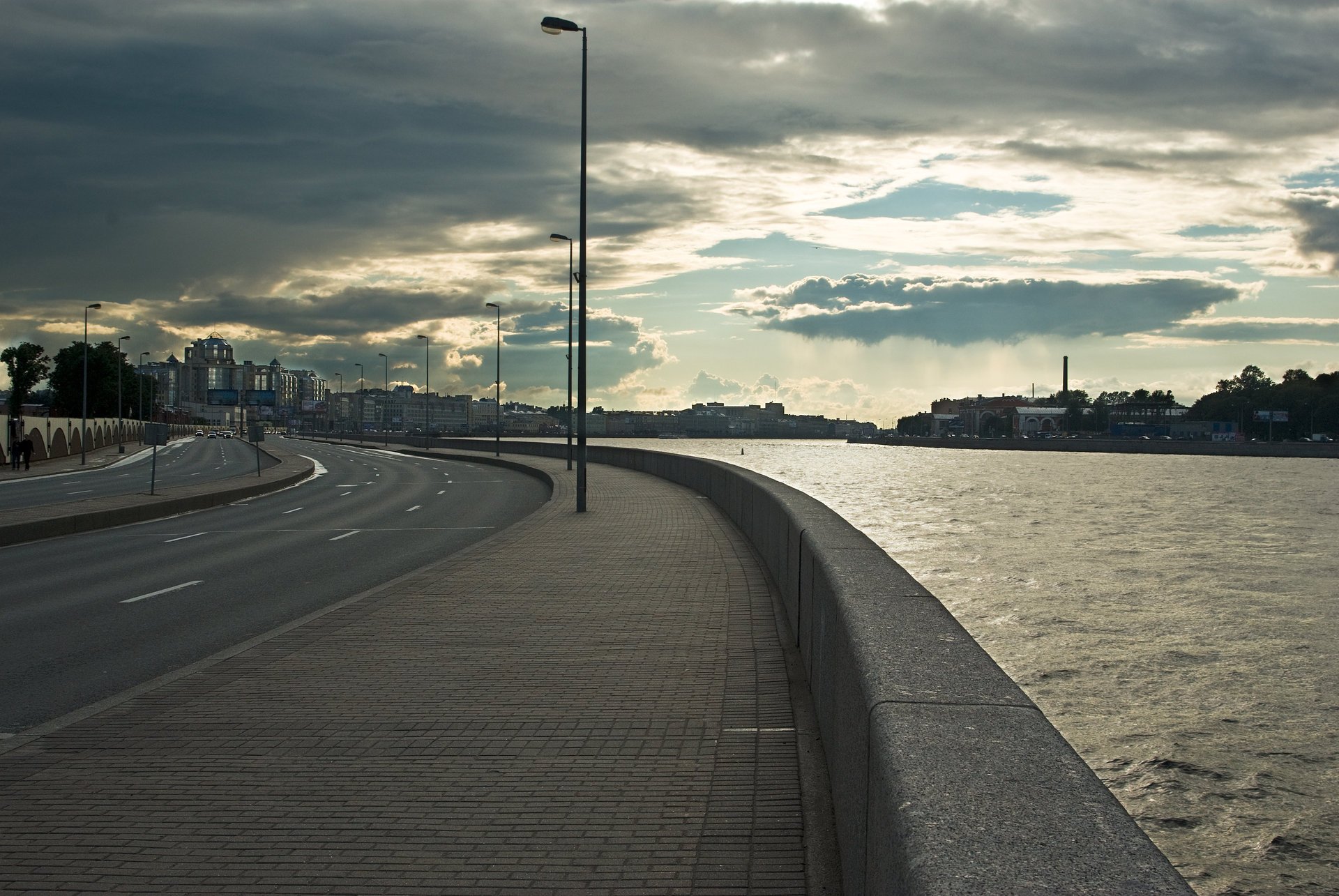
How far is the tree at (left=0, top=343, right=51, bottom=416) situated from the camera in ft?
531

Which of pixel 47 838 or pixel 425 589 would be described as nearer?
pixel 47 838

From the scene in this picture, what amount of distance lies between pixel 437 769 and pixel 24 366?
180 metres

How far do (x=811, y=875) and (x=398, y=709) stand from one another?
134 inches

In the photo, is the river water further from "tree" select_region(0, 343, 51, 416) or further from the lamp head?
"tree" select_region(0, 343, 51, 416)

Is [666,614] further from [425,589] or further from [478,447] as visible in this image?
[478,447]

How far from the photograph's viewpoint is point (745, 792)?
18.4 ft

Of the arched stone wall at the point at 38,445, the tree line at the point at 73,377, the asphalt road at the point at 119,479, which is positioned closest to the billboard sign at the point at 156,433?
the asphalt road at the point at 119,479

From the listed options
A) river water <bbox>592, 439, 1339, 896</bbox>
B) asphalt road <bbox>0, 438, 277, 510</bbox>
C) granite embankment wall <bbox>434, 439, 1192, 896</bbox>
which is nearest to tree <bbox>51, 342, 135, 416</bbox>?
asphalt road <bbox>0, 438, 277, 510</bbox>

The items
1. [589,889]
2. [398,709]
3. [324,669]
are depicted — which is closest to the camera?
[589,889]

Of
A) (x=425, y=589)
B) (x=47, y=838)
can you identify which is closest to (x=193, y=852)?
(x=47, y=838)

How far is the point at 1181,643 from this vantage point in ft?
71.7

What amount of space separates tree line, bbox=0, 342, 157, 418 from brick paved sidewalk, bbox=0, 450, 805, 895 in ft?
487

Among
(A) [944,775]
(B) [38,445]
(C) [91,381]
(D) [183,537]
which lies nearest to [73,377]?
(C) [91,381]

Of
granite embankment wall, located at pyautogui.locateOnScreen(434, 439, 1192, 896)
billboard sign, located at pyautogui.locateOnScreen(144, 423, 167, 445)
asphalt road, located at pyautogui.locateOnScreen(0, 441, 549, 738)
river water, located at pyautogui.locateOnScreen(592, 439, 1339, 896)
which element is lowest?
river water, located at pyautogui.locateOnScreen(592, 439, 1339, 896)
